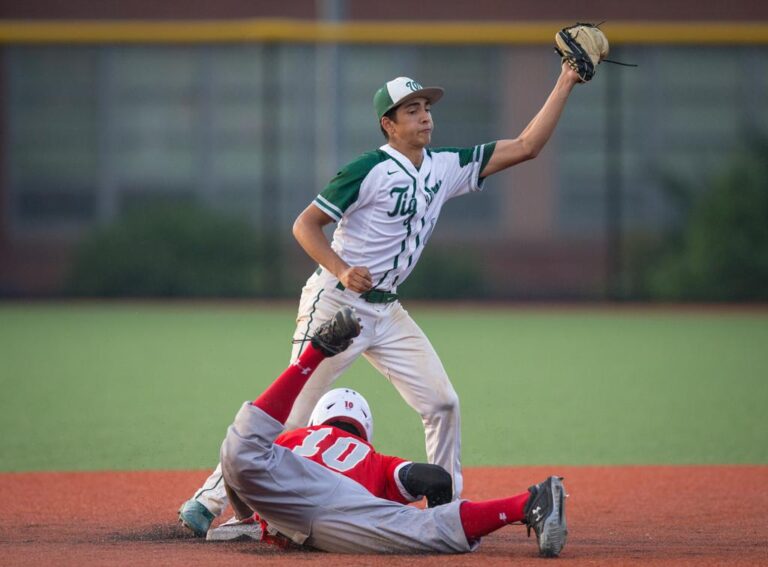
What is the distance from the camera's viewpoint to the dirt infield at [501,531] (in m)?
4.89

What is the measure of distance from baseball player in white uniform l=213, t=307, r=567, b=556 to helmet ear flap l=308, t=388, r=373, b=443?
284 mm

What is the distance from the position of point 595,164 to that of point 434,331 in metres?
8.75

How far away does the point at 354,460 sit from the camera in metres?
5.16

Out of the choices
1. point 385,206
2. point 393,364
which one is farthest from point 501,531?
point 385,206

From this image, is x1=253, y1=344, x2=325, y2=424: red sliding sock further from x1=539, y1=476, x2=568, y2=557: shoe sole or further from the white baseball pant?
x1=539, y1=476, x2=568, y2=557: shoe sole

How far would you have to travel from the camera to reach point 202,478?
700 centimetres

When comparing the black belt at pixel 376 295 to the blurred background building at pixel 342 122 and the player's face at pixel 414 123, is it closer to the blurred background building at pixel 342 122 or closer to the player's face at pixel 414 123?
the player's face at pixel 414 123

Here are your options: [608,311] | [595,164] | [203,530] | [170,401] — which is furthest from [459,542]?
[595,164]

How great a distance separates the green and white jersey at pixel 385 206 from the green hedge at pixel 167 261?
14.1 meters

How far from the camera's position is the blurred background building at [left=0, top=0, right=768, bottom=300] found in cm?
2244

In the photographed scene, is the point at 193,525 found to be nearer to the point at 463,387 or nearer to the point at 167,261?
the point at 463,387

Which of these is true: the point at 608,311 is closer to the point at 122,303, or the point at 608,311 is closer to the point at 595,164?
the point at 595,164

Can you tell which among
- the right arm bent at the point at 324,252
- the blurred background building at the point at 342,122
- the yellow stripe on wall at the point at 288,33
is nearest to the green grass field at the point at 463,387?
the right arm bent at the point at 324,252

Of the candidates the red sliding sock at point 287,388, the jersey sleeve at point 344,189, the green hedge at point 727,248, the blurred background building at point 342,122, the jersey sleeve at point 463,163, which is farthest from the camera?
the blurred background building at point 342,122
